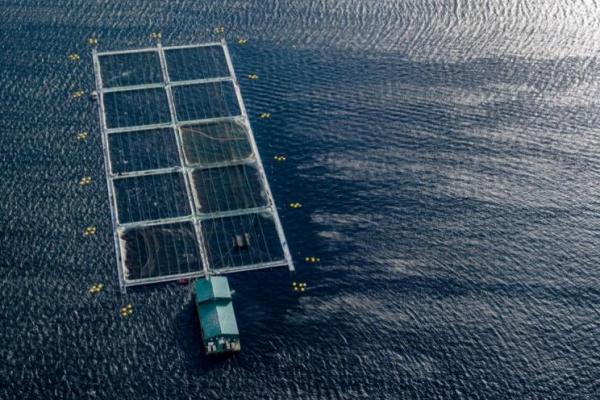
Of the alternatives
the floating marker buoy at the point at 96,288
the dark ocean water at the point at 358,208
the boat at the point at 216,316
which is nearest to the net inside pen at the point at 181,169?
the dark ocean water at the point at 358,208

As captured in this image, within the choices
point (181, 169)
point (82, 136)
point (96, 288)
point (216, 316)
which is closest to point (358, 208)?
point (181, 169)

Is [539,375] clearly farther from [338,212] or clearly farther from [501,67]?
[501,67]

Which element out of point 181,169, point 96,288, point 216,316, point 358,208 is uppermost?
point 181,169

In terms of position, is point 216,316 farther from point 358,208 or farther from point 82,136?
point 82,136

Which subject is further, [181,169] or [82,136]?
[82,136]

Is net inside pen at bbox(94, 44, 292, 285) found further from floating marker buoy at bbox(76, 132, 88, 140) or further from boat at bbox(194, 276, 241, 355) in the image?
boat at bbox(194, 276, 241, 355)

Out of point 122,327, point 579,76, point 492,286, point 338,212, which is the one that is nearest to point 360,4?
point 579,76
